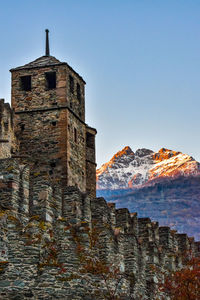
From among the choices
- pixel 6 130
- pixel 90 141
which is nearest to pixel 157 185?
pixel 90 141

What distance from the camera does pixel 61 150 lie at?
112 ft

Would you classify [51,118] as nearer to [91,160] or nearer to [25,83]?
[25,83]

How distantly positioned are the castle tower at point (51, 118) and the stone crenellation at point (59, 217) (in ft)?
0.17

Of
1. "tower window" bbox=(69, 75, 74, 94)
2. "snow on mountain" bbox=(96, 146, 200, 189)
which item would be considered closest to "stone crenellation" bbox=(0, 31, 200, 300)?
"tower window" bbox=(69, 75, 74, 94)

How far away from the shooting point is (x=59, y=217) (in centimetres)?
2450

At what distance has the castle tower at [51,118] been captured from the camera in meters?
34.1

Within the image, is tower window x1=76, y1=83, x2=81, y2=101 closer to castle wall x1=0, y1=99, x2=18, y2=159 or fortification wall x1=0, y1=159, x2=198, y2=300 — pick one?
castle wall x1=0, y1=99, x2=18, y2=159

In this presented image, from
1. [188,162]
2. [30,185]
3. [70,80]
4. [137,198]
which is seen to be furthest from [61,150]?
[188,162]

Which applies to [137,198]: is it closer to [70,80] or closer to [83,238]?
[70,80]

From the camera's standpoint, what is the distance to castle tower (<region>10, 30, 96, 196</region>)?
112ft

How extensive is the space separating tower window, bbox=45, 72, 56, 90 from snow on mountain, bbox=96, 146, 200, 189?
443 ft

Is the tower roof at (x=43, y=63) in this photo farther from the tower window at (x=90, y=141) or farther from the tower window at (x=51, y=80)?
the tower window at (x=90, y=141)

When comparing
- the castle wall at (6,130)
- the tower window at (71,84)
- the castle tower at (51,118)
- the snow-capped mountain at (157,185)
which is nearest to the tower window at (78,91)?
the castle tower at (51,118)

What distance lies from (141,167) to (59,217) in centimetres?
16126
